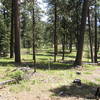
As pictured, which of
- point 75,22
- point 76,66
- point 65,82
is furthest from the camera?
point 75,22

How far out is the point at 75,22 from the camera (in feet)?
79.6

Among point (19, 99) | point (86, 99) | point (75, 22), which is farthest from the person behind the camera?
point (75, 22)

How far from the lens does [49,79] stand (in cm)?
859

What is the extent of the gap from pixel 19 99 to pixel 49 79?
112 inches

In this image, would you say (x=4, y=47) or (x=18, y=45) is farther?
(x=4, y=47)

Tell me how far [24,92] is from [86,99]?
199 cm

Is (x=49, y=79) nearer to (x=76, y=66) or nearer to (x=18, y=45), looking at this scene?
(x=76, y=66)

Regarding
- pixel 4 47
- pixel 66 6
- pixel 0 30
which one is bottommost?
pixel 4 47

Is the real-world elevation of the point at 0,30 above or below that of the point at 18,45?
above

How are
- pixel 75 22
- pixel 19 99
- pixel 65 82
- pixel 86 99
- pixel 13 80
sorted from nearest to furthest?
1. pixel 19 99
2. pixel 86 99
3. pixel 13 80
4. pixel 65 82
5. pixel 75 22

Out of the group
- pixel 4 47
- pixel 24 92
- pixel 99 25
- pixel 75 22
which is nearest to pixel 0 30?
pixel 4 47

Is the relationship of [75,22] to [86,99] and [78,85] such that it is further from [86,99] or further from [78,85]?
[86,99]

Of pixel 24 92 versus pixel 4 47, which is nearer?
pixel 24 92

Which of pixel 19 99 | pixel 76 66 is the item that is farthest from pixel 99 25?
pixel 19 99
